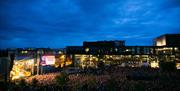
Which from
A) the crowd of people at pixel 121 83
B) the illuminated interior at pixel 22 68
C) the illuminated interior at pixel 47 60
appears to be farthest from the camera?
the illuminated interior at pixel 47 60

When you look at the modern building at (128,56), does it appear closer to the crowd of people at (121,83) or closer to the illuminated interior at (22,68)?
the illuminated interior at (22,68)

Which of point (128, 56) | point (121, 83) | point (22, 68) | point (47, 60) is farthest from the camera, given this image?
point (128, 56)

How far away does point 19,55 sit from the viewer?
28.5 m

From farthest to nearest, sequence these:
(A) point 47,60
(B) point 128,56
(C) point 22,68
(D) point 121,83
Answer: (B) point 128,56
(A) point 47,60
(C) point 22,68
(D) point 121,83

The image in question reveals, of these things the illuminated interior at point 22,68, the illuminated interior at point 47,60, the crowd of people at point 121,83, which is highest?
Result: the illuminated interior at point 47,60

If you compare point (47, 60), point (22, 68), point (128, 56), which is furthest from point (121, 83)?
point (128, 56)

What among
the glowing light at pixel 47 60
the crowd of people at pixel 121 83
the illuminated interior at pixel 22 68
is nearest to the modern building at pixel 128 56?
the glowing light at pixel 47 60

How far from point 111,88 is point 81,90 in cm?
208

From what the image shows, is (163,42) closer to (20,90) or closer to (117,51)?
(117,51)

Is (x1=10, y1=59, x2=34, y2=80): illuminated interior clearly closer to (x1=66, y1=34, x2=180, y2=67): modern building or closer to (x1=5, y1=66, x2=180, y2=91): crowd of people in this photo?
(x1=5, y1=66, x2=180, y2=91): crowd of people

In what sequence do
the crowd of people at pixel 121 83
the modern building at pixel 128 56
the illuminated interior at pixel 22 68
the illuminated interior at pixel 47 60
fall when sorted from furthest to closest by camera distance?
the modern building at pixel 128 56
the illuminated interior at pixel 47 60
the illuminated interior at pixel 22 68
the crowd of people at pixel 121 83

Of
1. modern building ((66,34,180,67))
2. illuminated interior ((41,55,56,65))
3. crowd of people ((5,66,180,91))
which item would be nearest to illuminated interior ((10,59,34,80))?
illuminated interior ((41,55,56,65))

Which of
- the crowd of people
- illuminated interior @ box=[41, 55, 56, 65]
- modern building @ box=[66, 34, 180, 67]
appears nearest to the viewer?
the crowd of people

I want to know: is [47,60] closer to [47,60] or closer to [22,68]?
[47,60]
